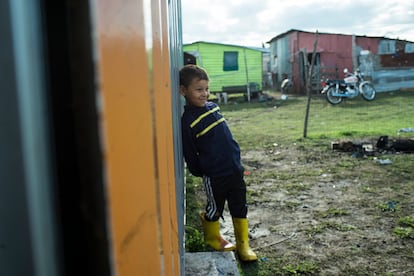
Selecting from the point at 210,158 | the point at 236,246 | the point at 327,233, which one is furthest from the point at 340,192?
the point at 210,158

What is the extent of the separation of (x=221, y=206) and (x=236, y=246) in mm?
362

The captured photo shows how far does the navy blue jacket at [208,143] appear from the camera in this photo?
318 cm

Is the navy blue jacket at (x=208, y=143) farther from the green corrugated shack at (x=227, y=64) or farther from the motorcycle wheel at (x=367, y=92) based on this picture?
the green corrugated shack at (x=227, y=64)

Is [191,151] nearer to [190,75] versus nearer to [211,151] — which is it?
[211,151]

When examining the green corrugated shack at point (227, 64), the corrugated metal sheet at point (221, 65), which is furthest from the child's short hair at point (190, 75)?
the corrugated metal sheet at point (221, 65)

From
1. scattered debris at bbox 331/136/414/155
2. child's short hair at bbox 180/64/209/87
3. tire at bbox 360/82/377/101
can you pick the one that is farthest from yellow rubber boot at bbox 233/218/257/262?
tire at bbox 360/82/377/101

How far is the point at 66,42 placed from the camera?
0.43 metres

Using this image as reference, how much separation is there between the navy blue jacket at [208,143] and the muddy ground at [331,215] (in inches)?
31.6

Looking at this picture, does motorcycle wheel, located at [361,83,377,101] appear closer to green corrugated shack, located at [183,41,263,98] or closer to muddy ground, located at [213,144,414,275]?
green corrugated shack, located at [183,41,263,98]

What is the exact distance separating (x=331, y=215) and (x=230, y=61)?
19.8 m

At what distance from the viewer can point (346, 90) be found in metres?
16.9

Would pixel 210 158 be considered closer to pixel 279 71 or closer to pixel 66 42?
pixel 66 42

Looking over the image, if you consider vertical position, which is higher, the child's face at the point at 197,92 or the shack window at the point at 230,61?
the shack window at the point at 230,61

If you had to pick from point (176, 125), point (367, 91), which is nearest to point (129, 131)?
point (176, 125)
